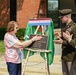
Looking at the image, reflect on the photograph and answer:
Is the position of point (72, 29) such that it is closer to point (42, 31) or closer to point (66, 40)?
point (66, 40)

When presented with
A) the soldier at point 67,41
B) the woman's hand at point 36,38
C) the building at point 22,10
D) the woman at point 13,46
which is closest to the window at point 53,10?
the building at point 22,10

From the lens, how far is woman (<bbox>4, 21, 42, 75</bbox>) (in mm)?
7008

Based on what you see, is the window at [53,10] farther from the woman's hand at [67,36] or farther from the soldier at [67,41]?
the woman's hand at [67,36]

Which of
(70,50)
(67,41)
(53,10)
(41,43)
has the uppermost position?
(67,41)

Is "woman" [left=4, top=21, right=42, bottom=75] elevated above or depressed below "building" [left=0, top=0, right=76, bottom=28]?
above

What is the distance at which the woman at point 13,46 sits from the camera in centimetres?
701

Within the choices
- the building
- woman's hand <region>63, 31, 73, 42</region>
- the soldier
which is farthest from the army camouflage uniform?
the building

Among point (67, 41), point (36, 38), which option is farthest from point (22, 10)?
point (67, 41)

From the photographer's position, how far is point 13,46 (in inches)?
276

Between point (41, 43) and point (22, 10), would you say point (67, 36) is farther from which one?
point (22, 10)

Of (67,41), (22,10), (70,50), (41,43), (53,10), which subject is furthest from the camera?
(53,10)

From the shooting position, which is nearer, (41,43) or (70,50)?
(70,50)

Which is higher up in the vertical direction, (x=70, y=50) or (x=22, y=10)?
(x=70, y=50)

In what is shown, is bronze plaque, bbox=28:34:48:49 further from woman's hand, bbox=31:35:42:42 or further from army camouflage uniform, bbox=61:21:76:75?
army camouflage uniform, bbox=61:21:76:75
